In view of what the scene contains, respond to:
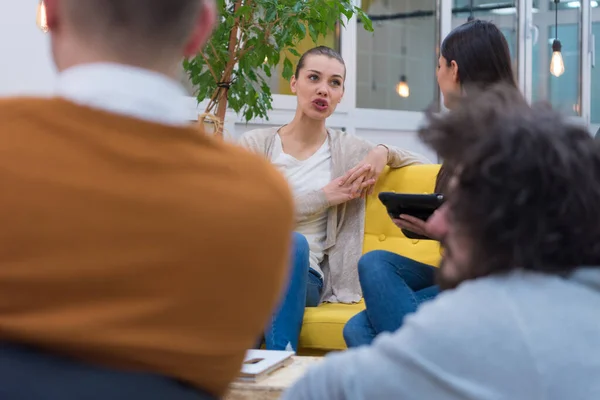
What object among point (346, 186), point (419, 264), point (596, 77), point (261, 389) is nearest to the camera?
point (261, 389)

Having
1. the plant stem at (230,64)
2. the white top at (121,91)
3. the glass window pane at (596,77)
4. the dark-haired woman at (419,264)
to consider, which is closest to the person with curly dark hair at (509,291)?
the white top at (121,91)

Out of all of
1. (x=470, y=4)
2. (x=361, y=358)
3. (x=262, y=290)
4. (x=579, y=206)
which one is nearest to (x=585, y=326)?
(x=579, y=206)

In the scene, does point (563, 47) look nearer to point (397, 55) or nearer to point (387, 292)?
point (397, 55)

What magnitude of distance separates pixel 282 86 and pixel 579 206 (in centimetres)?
454

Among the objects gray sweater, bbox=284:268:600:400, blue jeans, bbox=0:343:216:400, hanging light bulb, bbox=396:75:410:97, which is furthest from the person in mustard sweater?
hanging light bulb, bbox=396:75:410:97

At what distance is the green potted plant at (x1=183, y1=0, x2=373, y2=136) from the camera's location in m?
3.45

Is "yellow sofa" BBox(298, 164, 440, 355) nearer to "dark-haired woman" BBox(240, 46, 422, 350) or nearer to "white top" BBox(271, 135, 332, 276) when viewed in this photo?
"dark-haired woman" BBox(240, 46, 422, 350)

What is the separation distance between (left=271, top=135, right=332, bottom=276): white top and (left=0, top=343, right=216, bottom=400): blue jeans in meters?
2.42

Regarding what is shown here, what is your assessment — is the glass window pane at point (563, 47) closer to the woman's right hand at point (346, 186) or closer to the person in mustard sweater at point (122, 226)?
the woman's right hand at point (346, 186)

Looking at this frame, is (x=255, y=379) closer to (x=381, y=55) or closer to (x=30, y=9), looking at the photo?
(x=30, y=9)

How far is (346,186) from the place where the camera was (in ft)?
10.5

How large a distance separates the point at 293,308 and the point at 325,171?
733 millimetres

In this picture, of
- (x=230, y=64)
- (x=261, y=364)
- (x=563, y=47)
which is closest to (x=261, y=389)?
(x=261, y=364)

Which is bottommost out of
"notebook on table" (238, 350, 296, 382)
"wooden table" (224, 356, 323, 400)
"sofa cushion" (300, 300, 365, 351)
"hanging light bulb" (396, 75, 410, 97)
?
"sofa cushion" (300, 300, 365, 351)
